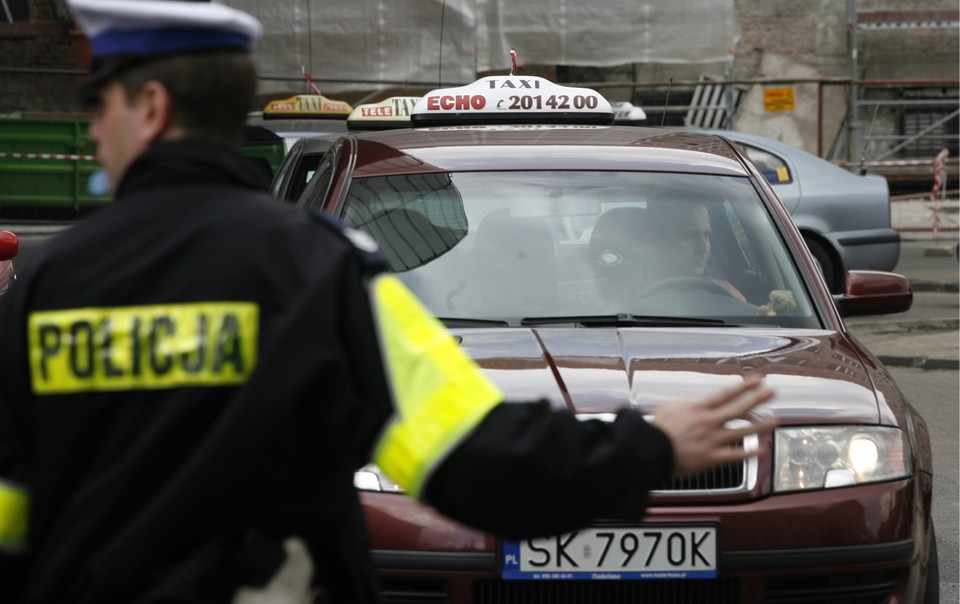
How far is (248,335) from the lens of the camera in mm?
1821

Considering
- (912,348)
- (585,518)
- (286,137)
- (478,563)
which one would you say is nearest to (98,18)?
(585,518)

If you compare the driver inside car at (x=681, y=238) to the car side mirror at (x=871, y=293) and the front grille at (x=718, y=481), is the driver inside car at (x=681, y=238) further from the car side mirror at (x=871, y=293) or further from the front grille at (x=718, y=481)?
the front grille at (x=718, y=481)

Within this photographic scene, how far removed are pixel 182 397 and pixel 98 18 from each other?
17.9 inches

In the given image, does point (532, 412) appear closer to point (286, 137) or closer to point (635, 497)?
point (635, 497)

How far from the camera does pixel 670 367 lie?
13.0 ft


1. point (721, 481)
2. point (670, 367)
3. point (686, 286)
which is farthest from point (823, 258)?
point (721, 481)

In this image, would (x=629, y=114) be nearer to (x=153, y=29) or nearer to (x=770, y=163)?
(x=770, y=163)

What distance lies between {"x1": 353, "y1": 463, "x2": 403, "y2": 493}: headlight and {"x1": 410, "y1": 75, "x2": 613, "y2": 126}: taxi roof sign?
3.26m

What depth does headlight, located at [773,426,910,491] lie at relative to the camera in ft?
12.2

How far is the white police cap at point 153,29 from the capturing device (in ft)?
6.04

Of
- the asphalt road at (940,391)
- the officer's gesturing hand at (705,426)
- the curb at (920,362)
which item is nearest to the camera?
the officer's gesturing hand at (705,426)

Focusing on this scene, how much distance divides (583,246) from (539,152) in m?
0.41

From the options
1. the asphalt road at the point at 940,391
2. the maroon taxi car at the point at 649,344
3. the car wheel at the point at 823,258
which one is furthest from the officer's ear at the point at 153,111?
the car wheel at the point at 823,258

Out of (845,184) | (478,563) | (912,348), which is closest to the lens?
(478,563)
